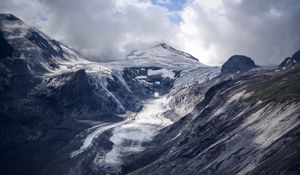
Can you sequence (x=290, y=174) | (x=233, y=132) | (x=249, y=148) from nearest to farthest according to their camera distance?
(x=290, y=174), (x=249, y=148), (x=233, y=132)

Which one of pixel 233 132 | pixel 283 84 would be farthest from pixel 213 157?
pixel 283 84

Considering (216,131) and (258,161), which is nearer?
(258,161)

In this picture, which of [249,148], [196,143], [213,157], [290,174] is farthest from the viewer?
[196,143]

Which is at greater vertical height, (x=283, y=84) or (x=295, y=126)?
(x=283, y=84)

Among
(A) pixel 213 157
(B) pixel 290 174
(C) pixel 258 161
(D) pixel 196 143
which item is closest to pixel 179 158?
(D) pixel 196 143

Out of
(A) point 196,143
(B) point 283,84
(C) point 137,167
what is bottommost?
(C) point 137,167

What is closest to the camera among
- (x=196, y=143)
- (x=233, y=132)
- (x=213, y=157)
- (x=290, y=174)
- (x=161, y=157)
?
(x=290, y=174)

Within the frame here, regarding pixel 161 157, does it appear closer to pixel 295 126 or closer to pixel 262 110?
pixel 262 110

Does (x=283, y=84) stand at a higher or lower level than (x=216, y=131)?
higher

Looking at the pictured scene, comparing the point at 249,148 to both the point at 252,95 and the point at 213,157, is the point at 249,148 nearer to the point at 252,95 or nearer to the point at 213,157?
the point at 213,157
